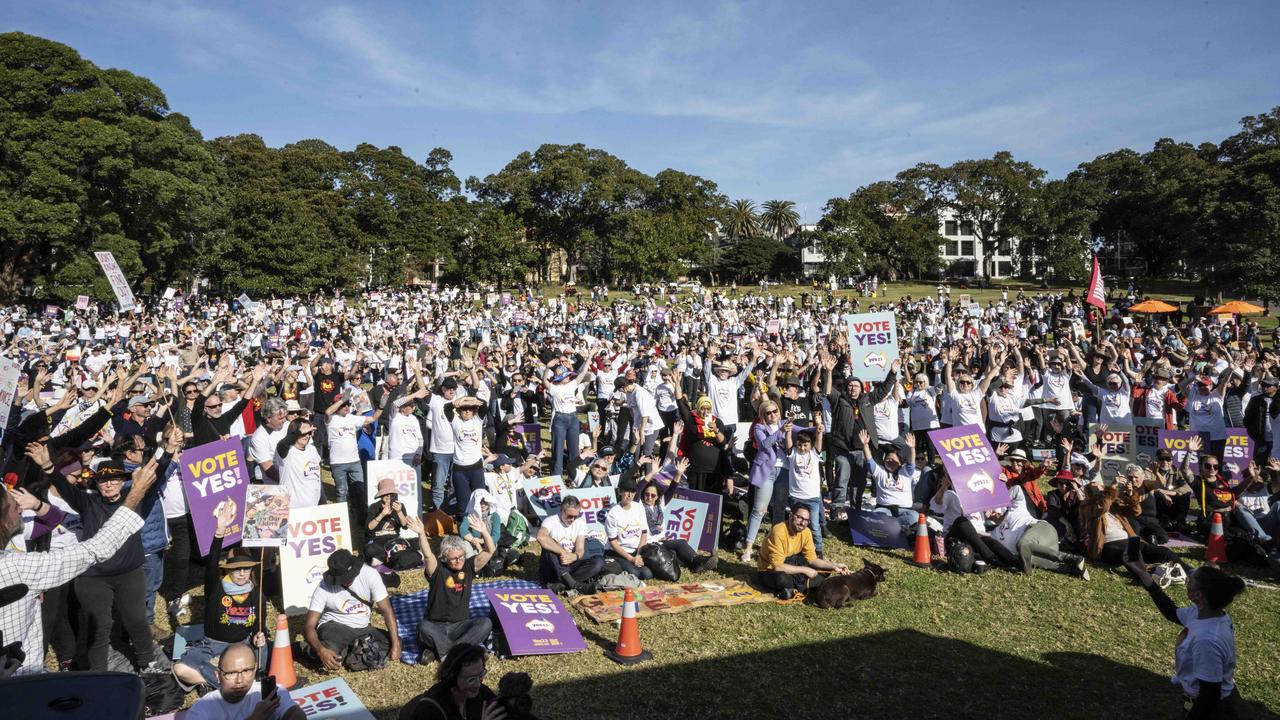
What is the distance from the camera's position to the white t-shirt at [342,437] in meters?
9.94

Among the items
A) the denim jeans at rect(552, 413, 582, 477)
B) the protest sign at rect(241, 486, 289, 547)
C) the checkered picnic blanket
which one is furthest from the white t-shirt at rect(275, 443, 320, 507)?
the denim jeans at rect(552, 413, 582, 477)

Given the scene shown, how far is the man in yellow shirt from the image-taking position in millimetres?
8219

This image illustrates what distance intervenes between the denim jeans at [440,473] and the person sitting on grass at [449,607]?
3124 mm

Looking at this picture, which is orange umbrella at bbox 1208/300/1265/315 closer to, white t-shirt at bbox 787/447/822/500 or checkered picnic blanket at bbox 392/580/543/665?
white t-shirt at bbox 787/447/822/500

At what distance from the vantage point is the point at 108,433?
9852mm

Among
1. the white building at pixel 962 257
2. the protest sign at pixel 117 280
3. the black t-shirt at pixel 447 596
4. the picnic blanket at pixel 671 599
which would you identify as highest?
the white building at pixel 962 257

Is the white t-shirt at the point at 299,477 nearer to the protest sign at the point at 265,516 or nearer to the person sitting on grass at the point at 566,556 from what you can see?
the protest sign at the point at 265,516

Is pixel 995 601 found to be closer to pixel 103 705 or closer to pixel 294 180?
pixel 103 705

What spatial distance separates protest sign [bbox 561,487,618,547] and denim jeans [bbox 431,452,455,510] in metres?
1.62

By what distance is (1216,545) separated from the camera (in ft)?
29.4

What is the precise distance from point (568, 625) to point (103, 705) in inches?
183

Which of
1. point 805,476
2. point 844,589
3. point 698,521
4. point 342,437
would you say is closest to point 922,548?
point 805,476

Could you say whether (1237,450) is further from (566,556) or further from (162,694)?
(162,694)

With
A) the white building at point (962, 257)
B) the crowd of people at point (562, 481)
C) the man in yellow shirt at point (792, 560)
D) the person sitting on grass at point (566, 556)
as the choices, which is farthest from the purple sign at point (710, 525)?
the white building at point (962, 257)
